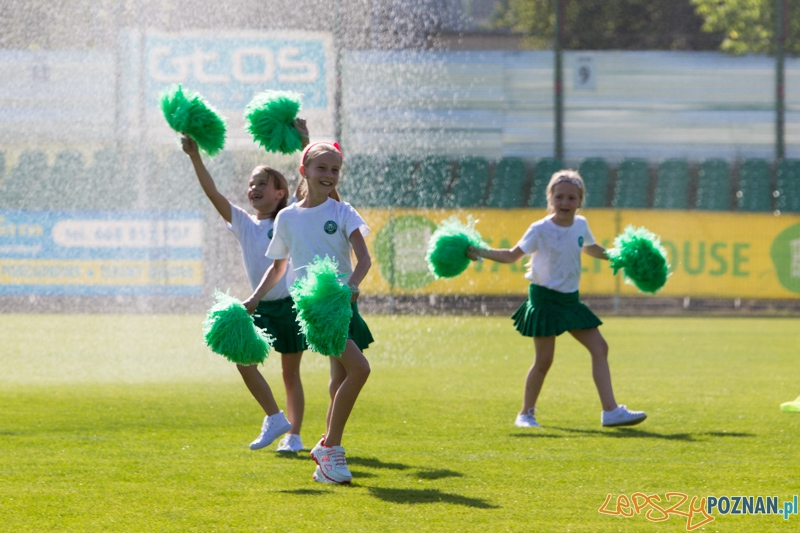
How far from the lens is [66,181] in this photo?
15461 millimetres

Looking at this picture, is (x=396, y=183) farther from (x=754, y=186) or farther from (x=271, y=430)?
(x=271, y=430)

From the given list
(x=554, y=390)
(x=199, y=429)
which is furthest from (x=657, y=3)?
(x=199, y=429)

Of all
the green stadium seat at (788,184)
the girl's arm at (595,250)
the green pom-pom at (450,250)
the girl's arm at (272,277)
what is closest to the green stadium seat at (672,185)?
the green stadium seat at (788,184)

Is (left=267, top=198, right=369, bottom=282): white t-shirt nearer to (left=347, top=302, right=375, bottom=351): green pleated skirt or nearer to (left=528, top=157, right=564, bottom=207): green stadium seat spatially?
(left=347, top=302, right=375, bottom=351): green pleated skirt

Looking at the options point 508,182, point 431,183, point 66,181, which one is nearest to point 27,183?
point 66,181

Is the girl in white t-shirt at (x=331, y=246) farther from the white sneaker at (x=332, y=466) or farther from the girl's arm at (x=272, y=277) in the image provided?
the girl's arm at (x=272, y=277)

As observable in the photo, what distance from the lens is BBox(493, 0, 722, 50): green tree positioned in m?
20.6

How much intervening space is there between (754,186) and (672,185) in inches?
57.7

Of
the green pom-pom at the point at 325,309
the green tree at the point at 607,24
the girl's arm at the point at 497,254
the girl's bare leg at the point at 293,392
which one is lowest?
the girl's bare leg at the point at 293,392

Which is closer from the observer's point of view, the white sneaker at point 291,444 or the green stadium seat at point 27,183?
the white sneaker at point 291,444

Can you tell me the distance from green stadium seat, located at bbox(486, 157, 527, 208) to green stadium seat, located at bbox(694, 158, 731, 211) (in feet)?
10.9

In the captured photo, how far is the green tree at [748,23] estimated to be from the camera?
20.1 m

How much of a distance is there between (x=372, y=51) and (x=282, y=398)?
10.3 metres

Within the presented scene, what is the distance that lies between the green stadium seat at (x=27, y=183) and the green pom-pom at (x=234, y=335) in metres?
10.7
